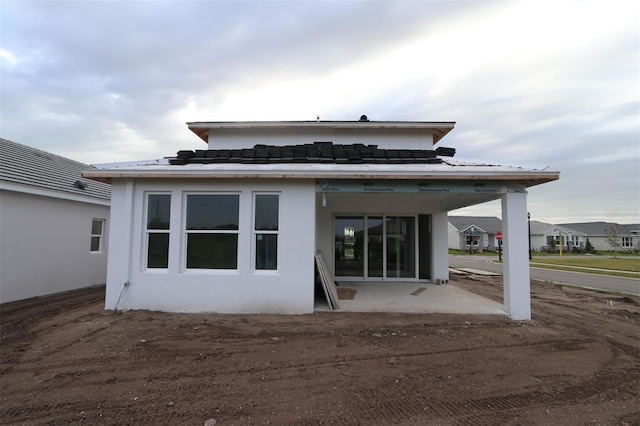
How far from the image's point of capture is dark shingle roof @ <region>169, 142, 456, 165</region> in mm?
8703

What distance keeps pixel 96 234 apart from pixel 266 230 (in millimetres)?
8856

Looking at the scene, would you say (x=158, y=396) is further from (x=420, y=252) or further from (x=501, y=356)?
(x=420, y=252)

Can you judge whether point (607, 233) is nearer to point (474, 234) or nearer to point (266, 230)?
point (474, 234)

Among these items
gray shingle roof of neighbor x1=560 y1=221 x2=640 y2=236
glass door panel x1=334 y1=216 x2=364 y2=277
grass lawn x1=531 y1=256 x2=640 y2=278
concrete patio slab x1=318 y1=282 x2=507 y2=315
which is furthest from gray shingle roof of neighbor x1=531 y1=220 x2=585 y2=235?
glass door panel x1=334 y1=216 x2=364 y2=277

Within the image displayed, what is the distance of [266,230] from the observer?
7727mm

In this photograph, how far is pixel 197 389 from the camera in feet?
13.2

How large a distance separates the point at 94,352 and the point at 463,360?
5788mm

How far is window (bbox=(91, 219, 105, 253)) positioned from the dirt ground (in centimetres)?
544

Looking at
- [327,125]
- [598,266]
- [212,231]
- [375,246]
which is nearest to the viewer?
[212,231]

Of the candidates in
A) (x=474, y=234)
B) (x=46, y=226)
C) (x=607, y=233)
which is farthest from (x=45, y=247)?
(x=607, y=233)

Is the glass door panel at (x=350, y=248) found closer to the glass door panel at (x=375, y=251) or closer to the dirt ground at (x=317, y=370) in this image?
the glass door panel at (x=375, y=251)

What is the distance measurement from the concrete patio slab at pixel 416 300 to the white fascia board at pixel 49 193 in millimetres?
9579

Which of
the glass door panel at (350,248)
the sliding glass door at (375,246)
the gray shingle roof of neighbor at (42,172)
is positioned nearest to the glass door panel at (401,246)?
the sliding glass door at (375,246)

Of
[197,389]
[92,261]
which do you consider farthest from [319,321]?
[92,261]
